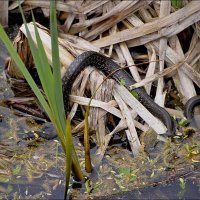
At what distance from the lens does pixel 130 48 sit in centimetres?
742

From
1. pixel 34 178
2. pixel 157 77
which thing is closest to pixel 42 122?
pixel 34 178

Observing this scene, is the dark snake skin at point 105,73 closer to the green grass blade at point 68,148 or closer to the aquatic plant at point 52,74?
the green grass blade at point 68,148

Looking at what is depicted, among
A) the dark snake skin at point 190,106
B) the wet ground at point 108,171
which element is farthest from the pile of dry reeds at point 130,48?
the wet ground at point 108,171

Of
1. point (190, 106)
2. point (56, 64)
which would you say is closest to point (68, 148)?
point (56, 64)

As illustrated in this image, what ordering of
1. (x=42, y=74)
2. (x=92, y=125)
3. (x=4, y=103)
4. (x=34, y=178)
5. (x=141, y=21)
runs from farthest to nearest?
(x=141, y=21), (x=4, y=103), (x=92, y=125), (x=34, y=178), (x=42, y=74)

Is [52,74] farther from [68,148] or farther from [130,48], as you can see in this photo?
[130,48]

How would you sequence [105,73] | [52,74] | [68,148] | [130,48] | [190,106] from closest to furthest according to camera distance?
[52,74] → [68,148] → [190,106] → [105,73] → [130,48]

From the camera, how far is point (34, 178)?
19.0ft

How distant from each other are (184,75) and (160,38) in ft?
1.91

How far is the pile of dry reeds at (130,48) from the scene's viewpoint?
21.3 ft

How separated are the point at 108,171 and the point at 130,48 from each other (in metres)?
2.13

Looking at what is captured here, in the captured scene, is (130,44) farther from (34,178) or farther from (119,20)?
(34,178)

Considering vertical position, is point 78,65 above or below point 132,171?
above

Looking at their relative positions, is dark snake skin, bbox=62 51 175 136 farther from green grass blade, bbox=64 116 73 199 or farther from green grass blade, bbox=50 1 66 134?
green grass blade, bbox=50 1 66 134
